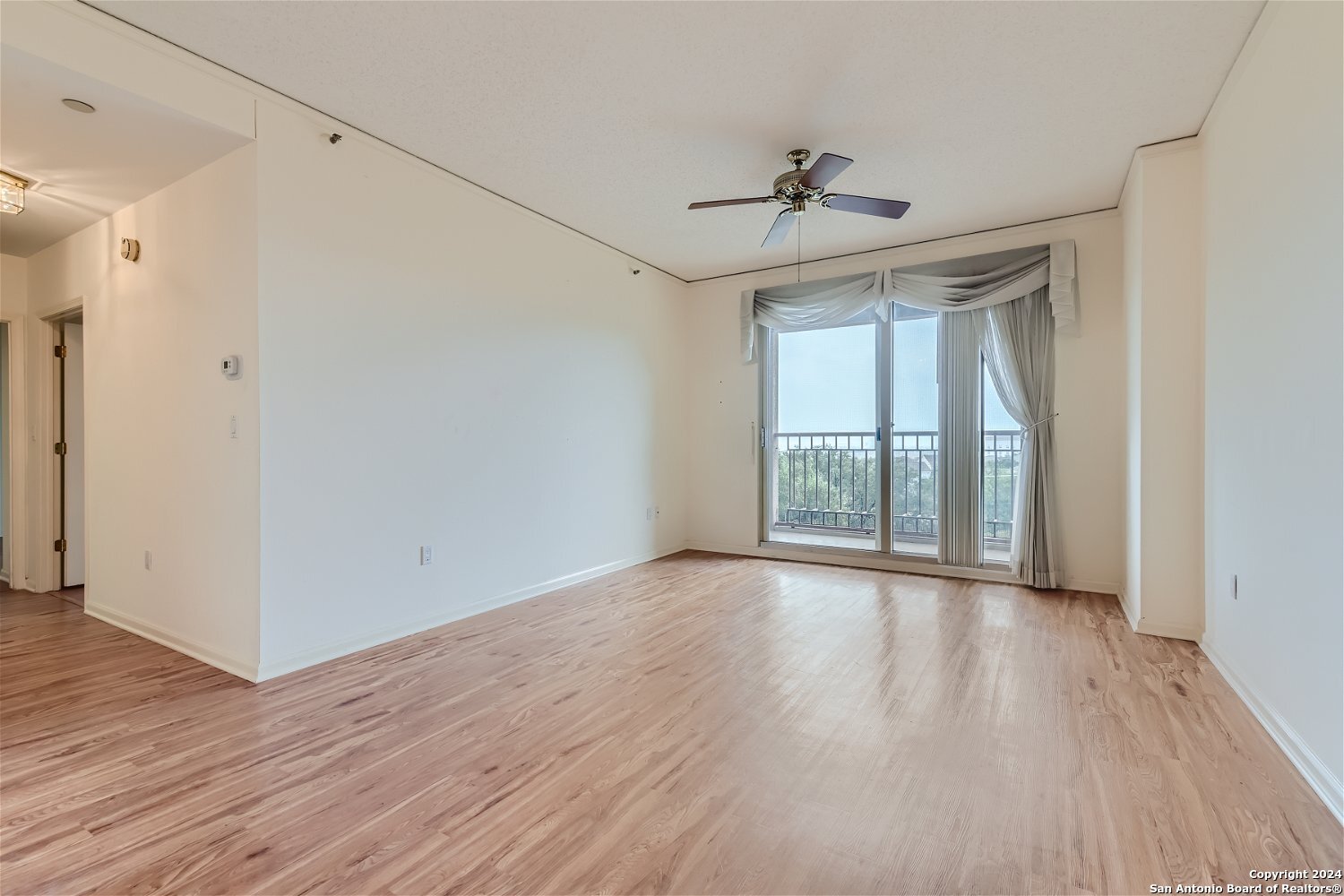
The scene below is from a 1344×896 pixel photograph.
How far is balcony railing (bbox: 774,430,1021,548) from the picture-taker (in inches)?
191

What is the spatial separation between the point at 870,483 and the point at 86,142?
18.2ft

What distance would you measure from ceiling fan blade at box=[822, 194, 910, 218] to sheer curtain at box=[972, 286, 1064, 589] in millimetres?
1863

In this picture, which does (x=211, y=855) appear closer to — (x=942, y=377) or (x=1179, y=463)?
(x=1179, y=463)

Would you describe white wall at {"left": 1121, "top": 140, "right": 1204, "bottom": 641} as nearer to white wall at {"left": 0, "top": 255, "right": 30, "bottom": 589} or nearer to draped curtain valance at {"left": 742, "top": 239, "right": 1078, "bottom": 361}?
draped curtain valance at {"left": 742, "top": 239, "right": 1078, "bottom": 361}

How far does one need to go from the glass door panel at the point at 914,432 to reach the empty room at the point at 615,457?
51mm

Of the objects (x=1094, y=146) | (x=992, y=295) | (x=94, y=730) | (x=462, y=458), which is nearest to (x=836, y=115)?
(x=1094, y=146)

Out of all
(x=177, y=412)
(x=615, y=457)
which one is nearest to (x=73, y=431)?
(x=177, y=412)

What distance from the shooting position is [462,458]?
12.5 feet

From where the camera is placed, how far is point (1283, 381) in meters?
2.16

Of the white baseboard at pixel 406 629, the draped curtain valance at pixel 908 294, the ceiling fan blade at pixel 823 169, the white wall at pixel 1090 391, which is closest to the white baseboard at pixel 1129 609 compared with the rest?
the white wall at pixel 1090 391

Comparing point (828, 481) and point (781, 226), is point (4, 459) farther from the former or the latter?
point (828, 481)

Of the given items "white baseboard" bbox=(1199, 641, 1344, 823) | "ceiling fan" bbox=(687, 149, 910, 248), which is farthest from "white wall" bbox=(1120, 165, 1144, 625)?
"ceiling fan" bbox=(687, 149, 910, 248)

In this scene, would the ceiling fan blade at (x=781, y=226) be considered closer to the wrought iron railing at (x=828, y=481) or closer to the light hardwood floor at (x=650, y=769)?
the wrought iron railing at (x=828, y=481)

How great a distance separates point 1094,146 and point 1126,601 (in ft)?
9.41
